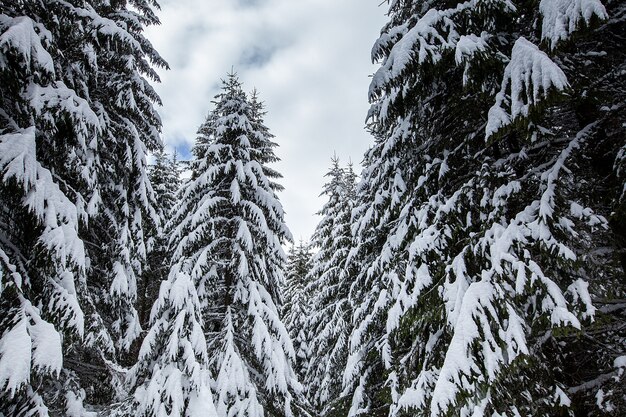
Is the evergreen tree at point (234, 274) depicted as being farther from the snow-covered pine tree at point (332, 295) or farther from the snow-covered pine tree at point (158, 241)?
the snow-covered pine tree at point (158, 241)

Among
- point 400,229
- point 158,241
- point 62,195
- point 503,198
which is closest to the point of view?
point 503,198

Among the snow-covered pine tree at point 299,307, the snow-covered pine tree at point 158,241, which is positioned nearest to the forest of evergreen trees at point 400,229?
the snow-covered pine tree at point 158,241

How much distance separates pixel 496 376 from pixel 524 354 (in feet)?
1.21

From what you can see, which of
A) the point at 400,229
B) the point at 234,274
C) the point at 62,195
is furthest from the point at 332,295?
the point at 62,195

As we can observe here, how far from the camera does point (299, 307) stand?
24.1 meters

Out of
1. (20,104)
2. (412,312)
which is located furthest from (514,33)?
(20,104)

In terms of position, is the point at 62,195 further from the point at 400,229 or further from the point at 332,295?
the point at 332,295

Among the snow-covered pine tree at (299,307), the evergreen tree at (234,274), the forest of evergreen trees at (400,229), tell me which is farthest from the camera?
Answer: the snow-covered pine tree at (299,307)

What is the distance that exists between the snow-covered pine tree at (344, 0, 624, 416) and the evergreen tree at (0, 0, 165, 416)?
4.98m

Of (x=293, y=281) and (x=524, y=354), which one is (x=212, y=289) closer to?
(x=524, y=354)

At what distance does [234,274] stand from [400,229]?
5210mm

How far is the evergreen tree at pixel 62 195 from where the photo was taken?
16.3 feet

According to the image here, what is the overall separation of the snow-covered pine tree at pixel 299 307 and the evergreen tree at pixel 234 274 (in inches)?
360

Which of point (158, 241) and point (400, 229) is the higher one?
point (158, 241)
